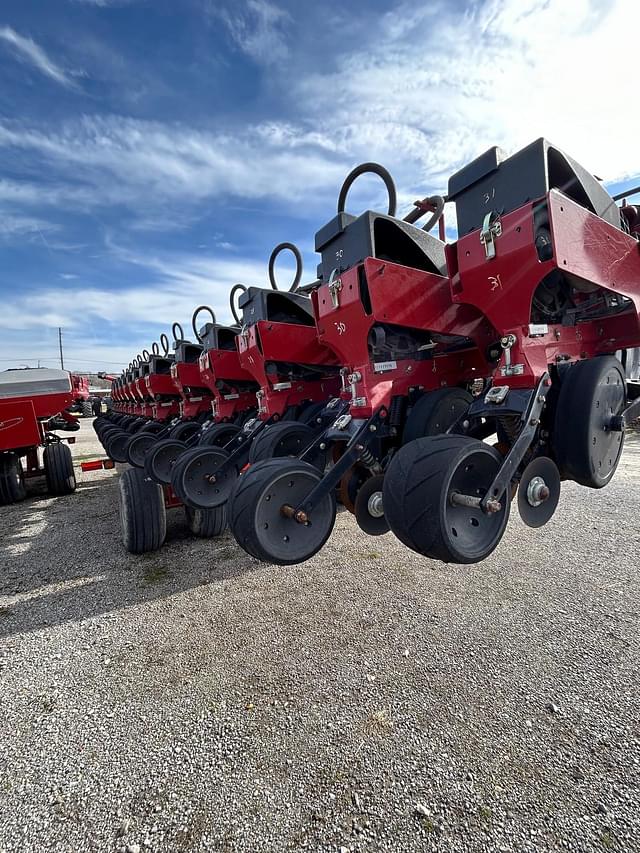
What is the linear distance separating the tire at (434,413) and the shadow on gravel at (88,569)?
5.68 ft

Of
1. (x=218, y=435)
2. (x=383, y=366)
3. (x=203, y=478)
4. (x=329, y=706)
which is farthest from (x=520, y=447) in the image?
(x=218, y=435)

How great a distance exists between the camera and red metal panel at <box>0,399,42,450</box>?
5582 millimetres

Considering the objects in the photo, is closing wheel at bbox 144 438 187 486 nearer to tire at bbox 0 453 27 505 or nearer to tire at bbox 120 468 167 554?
tire at bbox 120 468 167 554

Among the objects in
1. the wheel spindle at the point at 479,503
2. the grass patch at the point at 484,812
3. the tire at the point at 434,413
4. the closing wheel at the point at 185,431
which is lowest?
the grass patch at the point at 484,812

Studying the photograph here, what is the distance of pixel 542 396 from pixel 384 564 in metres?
1.74

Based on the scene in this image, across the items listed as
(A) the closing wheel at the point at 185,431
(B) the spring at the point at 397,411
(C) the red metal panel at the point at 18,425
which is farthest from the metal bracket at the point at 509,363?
(C) the red metal panel at the point at 18,425

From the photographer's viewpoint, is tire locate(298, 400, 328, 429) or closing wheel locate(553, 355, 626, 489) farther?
tire locate(298, 400, 328, 429)

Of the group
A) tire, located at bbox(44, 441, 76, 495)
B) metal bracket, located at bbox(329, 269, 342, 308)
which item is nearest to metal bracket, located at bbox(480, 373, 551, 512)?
metal bracket, located at bbox(329, 269, 342, 308)

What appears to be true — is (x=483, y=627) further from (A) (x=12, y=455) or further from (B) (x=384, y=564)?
(A) (x=12, y=455)

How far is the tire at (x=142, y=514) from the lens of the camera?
11.9ft

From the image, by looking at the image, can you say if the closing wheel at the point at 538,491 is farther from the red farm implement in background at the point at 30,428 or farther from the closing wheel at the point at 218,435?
the red farm implement in background at the point at 30,428

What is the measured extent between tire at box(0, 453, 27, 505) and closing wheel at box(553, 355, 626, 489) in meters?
6.94

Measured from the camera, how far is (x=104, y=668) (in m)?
2.17

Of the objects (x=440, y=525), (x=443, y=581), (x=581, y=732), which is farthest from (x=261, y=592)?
(x=581, y=732)
